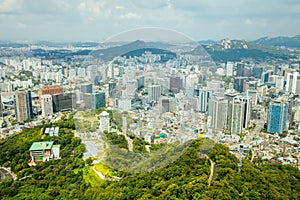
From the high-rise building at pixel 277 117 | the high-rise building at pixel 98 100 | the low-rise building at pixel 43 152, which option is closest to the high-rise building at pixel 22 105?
the low-rise building at pixel 43 152

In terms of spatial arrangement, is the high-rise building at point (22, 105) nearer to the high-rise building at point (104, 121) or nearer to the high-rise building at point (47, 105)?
the high-rise building at point (47, 105)

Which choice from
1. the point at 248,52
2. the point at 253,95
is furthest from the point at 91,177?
the point at 248,52

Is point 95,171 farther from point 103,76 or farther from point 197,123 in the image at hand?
point 197,123

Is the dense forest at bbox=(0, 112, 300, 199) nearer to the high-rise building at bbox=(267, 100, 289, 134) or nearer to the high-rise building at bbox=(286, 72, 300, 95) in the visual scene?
the high-rise building at bbox=(267, 100, 289, 134)

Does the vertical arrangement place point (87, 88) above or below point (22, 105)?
above

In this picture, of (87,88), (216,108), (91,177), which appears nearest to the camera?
(87,88)

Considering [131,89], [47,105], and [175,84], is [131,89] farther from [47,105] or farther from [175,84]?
[47,105]

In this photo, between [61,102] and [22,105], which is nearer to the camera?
[22,105]
